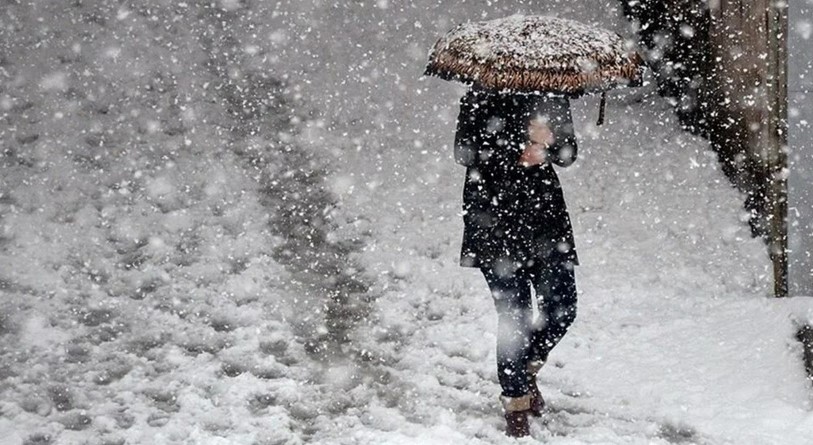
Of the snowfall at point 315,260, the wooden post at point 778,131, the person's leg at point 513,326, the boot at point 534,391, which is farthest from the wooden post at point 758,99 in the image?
the person's leg at point 513,326

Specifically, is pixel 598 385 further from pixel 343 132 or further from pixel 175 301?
pixel 343 132

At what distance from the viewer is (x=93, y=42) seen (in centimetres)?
1134

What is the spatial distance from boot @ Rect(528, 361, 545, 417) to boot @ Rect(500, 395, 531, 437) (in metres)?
0.14

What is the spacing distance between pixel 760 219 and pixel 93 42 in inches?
319

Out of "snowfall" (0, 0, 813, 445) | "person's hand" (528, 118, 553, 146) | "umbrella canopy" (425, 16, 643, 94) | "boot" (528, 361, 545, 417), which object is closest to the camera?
"umbrella canopy" (425, 16, 643, 94)

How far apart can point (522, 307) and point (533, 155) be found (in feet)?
2.50

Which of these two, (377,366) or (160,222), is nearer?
(377,366)

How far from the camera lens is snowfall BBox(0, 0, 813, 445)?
5137 mm

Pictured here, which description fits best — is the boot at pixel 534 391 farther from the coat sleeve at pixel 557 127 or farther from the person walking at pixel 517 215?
the coat sleeve at pixel 557 127

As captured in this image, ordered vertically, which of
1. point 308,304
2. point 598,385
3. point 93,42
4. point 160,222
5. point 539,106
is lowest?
point 598,385

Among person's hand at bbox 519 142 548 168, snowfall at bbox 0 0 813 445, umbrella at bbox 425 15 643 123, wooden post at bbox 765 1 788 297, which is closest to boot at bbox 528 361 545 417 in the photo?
snowfall at bbox 0 0 813 445

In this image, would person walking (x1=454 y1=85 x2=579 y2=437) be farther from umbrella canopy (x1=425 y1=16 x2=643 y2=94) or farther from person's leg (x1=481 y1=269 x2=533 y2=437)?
umbrella canopy (x1=425 y1=16 x2=643 y2=94)

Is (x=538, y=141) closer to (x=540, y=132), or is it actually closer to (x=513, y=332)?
(x=540, y=132)

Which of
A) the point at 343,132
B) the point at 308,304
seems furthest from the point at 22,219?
the point at 343,132
